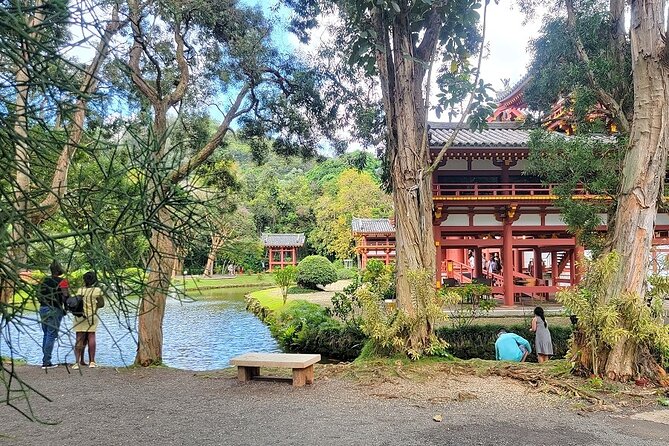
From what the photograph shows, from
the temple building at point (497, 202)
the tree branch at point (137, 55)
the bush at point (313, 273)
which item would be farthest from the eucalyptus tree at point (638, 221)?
the bush at point (313, 273)

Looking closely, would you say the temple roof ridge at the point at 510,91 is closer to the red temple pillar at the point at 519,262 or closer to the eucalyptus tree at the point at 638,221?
the red temple pillar at the point at 519,262

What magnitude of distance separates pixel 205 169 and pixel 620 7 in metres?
6.88

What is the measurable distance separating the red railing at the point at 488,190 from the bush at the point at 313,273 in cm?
1052

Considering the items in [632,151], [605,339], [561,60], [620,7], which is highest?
[620,7]

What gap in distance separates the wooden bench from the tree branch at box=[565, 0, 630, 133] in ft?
17.7

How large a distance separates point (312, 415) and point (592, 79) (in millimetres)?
6113

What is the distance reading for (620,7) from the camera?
293 inches

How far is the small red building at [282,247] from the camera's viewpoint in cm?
3416

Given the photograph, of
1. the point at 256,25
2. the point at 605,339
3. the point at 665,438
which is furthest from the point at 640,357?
the point at 256,25

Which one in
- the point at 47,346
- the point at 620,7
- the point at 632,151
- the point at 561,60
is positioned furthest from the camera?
the point at 561,60

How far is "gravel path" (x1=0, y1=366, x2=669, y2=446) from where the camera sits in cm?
365

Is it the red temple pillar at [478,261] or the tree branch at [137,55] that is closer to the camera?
the tree branch at [137,55]

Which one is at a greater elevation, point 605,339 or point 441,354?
point 605,339

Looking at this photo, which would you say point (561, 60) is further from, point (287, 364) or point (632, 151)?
point (287, 364)
